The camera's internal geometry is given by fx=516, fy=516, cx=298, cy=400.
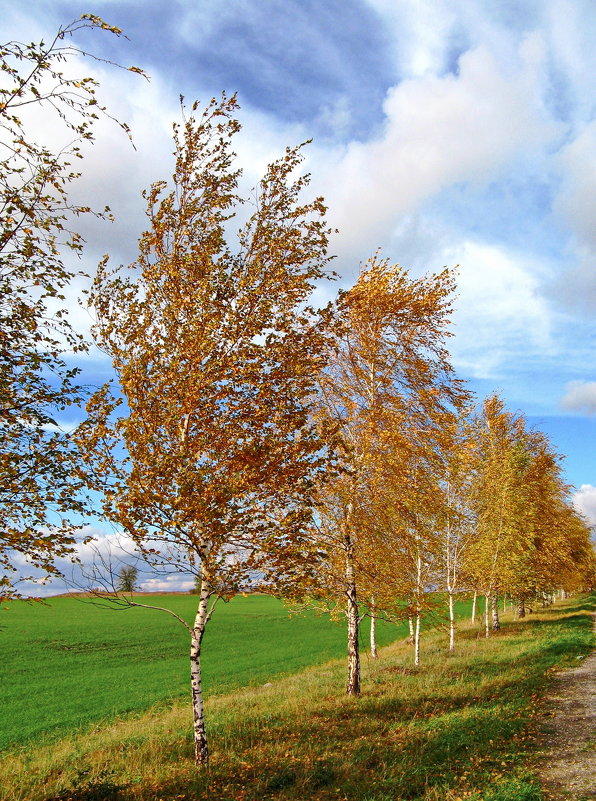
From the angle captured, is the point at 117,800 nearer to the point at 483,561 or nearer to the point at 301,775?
the point at 301,775

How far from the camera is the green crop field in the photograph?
2109cm

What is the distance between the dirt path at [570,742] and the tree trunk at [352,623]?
5.26 m

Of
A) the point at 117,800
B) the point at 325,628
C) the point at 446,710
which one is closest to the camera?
the point at 117,800

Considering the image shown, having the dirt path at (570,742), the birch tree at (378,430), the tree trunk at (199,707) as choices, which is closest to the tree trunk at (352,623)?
the birch tree at (378,430)

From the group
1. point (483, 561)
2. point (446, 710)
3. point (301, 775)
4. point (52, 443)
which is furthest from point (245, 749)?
point (483, 561)

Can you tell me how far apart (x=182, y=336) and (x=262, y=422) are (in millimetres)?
2449

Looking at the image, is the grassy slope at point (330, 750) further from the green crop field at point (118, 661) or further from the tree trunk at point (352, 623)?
the green crop field at point (118, 661)

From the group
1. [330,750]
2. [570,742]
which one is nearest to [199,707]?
[330,750]

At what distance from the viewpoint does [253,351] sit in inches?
412

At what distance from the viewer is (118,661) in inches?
1302

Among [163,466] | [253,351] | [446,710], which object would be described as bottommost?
[446,710]

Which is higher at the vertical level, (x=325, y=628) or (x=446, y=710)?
(x=446, y=710)

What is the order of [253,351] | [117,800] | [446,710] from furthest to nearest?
[446,710], [253,351], [117,800]

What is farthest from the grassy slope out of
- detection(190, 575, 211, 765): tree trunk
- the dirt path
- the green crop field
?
the green crop field
